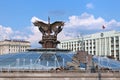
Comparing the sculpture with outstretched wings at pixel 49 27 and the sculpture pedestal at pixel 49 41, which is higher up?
the sculpture with outstretched wings at pixel 49 27

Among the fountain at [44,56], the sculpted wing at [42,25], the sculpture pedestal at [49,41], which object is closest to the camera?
the fountain at [44,56]

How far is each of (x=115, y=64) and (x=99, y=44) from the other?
85009 mm

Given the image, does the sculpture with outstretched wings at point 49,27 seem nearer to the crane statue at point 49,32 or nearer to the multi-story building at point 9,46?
the crane statue at point 49,32

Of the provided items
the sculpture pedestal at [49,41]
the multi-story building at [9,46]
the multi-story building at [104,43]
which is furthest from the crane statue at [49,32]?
the multi-story building at [9,46]

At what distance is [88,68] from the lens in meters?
38.7

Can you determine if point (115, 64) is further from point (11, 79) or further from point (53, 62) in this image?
point (11, 79)

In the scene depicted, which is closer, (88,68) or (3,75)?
(3,75)

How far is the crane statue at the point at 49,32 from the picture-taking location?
54344mm

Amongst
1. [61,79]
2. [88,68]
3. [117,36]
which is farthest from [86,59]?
[117,36]

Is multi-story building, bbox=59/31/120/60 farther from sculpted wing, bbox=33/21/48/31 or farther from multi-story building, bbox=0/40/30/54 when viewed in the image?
sculpted wing, bbox=33/21/48/31

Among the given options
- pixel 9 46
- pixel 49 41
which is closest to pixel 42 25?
pixel 49 41

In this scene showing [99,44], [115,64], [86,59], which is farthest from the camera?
[99,44]

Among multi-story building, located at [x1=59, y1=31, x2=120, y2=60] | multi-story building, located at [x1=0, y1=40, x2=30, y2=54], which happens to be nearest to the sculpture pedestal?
multi-story building, located at [x1=59, y1=31, x2=120, y2=60]

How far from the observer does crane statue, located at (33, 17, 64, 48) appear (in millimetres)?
54344
